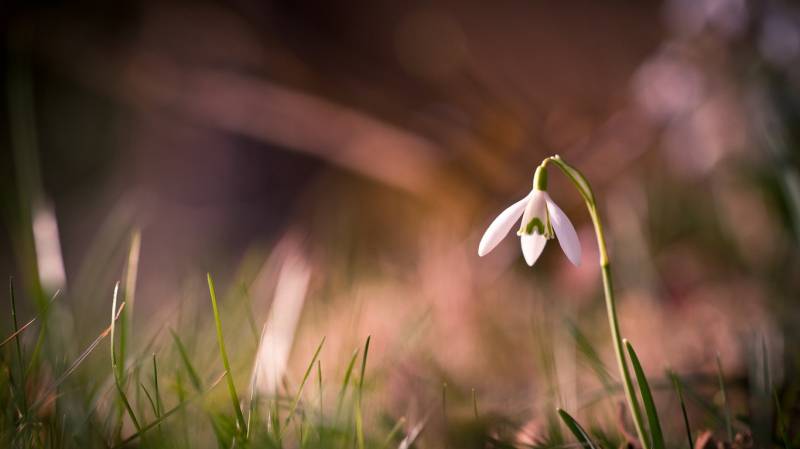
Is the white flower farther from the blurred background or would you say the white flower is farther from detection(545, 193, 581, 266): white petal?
the blurred background

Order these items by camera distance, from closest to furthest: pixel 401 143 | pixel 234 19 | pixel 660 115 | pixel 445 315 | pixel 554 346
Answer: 1. pixel 554 346
2. pixel 445 315
3. pixel 660 115
4. pixel 401 143
5. pixel 234 19

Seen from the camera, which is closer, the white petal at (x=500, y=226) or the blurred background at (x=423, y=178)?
the white petal at (x=500, y=226)

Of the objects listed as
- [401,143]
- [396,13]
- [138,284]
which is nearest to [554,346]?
[401,143]

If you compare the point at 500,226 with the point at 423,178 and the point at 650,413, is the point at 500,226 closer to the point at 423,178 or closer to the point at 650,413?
the point at 650,413

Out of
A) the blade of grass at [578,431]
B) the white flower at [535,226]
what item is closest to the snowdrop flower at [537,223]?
the white flower at [535,226]

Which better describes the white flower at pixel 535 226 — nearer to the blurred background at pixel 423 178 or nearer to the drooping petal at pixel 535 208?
the drooping petal at pixel 535 208

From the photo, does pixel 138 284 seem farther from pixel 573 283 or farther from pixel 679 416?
pixel 679 416

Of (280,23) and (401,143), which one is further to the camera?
(280,23)
